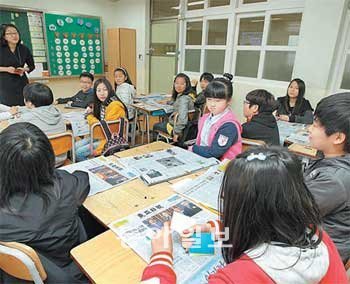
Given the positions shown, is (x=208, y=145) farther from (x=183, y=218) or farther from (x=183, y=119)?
(x=183, y=119)

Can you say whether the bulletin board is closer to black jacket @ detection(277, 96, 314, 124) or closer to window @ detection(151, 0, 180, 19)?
window @ detection(151, 0, 180, 19)

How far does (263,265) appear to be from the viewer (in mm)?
558

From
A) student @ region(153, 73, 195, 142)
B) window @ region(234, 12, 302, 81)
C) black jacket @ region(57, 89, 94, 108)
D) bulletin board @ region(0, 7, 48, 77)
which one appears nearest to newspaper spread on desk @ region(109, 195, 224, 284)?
student @ region(153, 73, 195, 142)

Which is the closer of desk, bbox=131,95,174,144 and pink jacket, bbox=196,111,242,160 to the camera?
pink jacket, bbox=196,111,242,160

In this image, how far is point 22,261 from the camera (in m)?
0.74

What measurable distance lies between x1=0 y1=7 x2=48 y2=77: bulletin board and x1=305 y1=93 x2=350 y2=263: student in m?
5.13

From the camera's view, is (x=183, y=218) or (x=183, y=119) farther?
(x=183, y=119)

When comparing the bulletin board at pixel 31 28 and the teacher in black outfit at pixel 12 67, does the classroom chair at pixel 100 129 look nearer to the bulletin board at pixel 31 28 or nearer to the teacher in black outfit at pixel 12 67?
the teacher in black outfit at pixel 12 67

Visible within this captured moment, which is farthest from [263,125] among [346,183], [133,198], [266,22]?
[266,22]

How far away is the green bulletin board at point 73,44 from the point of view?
16.0 feet

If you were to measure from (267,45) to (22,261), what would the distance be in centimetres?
406

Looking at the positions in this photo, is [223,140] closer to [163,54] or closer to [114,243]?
[114,243]

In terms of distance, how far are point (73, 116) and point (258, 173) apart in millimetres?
2518

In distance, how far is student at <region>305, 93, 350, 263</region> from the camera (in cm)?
91
